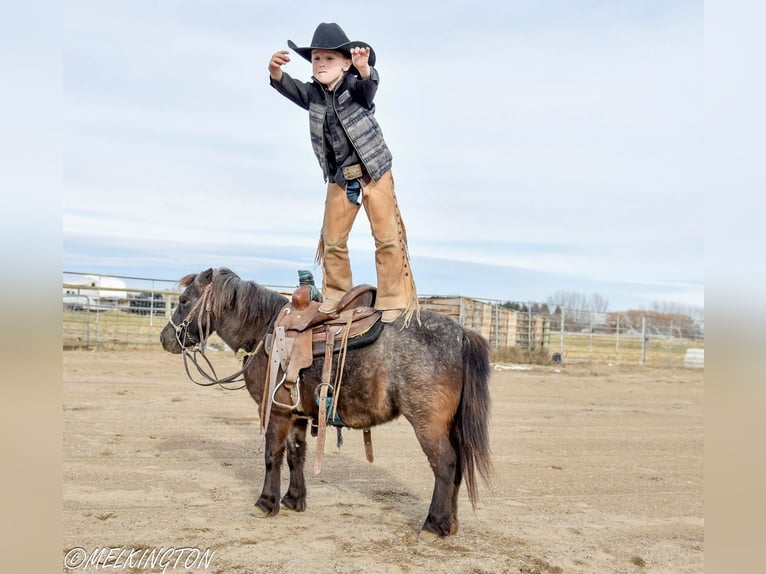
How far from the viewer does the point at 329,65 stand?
4.81 metres

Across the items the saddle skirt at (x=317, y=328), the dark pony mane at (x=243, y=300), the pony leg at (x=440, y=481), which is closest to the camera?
the pony leg at (x=440, y=481)

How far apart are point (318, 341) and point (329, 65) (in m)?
2.09

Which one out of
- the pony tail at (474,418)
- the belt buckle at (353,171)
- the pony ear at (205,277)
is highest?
the belt buckle at (353,171)

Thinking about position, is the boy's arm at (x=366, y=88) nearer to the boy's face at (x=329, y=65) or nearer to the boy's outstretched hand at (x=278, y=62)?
the boy's face at (x=329, y=65)

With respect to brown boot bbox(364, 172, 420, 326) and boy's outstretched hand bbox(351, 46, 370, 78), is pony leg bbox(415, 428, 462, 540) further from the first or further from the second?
boy's outstretched hand bbox(351, 46, 370, 78)

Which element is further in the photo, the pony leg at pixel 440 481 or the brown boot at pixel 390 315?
the brown boot at pixel 390 315

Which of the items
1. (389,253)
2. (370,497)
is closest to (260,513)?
(370,497)

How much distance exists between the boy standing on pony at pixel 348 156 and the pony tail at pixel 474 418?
0.60m

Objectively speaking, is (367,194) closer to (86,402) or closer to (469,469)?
(469,469)

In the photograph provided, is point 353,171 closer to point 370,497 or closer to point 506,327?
point 370,497

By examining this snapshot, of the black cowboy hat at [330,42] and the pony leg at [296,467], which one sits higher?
the black cowboy hat at [330,42]

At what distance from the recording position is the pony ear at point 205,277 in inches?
225

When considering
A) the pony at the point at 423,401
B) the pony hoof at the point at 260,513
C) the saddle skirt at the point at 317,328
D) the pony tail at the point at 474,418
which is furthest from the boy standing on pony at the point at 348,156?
the pony hoof at the point at 260,513
